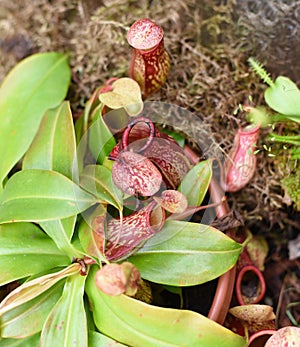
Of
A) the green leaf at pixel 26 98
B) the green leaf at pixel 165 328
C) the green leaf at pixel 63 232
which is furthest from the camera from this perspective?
the green leaf at pixel 26 98

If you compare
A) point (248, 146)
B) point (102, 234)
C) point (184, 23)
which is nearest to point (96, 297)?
point (102, 234)

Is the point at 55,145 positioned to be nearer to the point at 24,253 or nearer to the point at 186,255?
the point at 24,253

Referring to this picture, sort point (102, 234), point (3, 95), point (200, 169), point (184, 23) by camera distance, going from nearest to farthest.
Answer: point (102, 234)
point (200, 169)
point (3, 95)
point (184, 23)

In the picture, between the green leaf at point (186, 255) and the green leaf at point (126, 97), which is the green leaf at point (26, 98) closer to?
the green leaf at point (126, 97)

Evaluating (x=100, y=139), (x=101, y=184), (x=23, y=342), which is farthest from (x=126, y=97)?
(x=23, y=342)

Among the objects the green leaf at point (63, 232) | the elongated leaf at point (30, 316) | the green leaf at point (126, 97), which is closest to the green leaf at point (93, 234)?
the green leaf at point (63, 232)

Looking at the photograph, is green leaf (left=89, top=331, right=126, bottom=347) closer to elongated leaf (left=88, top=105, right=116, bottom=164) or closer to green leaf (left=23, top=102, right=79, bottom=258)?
green leaf (left=23, top=102, right=79, bottom=258)

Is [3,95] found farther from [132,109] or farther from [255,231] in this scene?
[255,231]
